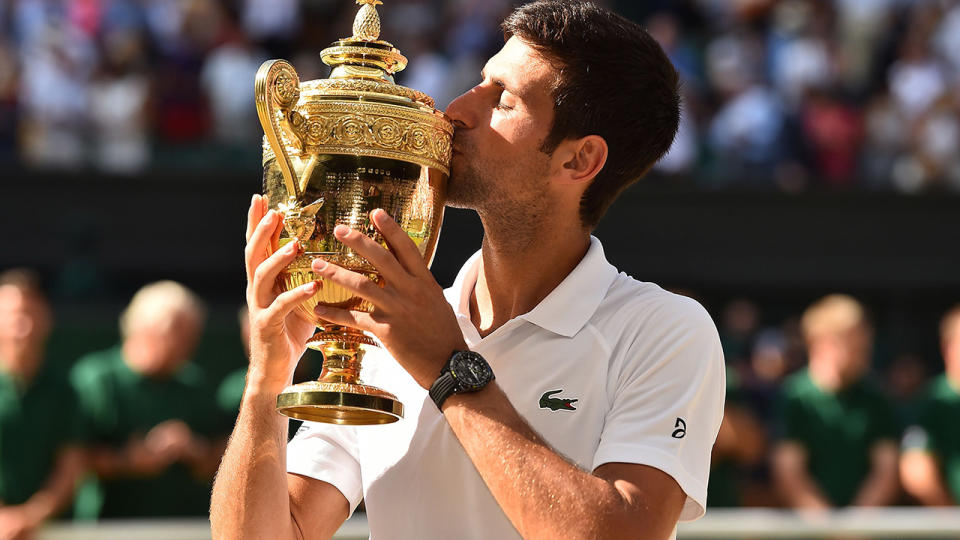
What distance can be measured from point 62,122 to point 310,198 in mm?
9361

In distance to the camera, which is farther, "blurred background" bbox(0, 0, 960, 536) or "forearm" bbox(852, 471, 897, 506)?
"blurred background" bbox(0, 0, 960, 536)

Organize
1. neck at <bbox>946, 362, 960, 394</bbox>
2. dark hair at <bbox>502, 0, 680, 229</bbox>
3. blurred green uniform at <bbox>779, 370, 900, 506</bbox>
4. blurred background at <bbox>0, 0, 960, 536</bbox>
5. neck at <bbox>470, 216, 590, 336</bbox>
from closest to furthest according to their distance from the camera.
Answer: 1. dark hair at <bbox>502, 0, 680, 229</bbox>
2. neck at <bbox>470, 216, 590, 336</bbox>
3. neck at <bbox>946, 362, 960, 394</bbox>
4. blurred green uniform at <bbox>779, 370, 900, 506</bbox>
5. blurred background at <bbox>0, 0, 960, 536</bbox>

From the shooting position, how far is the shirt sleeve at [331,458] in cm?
294

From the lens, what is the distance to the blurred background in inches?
447

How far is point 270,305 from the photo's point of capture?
259 centimetres

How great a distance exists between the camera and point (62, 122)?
1138cm

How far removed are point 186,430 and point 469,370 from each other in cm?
424

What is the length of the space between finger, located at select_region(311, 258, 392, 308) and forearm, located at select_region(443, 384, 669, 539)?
0.23 m

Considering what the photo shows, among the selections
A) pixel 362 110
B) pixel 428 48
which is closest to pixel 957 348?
pixel 362 110

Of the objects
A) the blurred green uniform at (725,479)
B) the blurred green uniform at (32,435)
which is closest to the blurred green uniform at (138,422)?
the blurred green uniform at (32,435)

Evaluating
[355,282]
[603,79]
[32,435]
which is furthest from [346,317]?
[32,435]

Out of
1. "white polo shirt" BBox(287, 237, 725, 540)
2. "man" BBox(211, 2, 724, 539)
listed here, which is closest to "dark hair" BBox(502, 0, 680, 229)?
"man" BBox(211, 2, 724, 539)

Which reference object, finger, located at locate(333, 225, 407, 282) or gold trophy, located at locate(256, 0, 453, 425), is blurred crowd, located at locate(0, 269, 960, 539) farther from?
finger, located at locate(333, 225, 407, 282)

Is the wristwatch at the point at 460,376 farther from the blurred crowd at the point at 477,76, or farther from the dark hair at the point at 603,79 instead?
the blurred crowd at the point at 477,76
